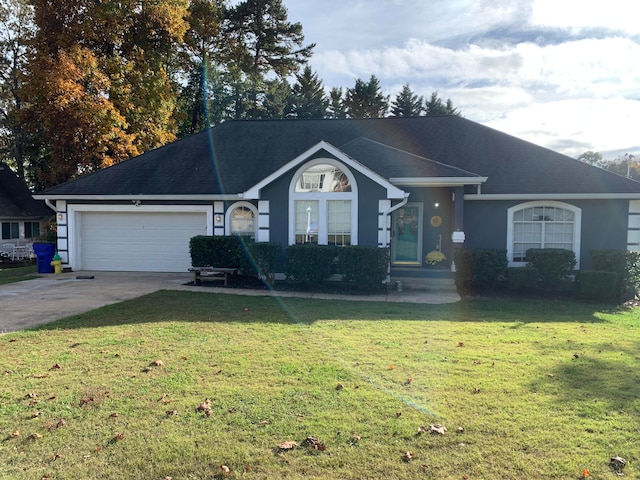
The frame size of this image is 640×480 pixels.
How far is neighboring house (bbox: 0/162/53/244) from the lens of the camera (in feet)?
76.9

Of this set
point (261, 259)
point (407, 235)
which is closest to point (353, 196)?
point (261, 259)

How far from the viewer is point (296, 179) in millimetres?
12281

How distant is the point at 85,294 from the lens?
10711 mm

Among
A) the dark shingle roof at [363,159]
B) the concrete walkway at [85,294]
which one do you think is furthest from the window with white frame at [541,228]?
the concrete walkway at [85,294]

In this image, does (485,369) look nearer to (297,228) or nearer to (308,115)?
(297,228)

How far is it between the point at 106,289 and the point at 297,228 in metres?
5.39

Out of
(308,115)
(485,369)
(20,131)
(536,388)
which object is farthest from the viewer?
(308,115)

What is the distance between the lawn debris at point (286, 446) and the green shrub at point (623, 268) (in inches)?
410

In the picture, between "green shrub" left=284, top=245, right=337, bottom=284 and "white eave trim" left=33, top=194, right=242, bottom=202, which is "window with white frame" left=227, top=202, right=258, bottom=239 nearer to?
"white eave trim" left=33, top=194, right=242, bottom=202

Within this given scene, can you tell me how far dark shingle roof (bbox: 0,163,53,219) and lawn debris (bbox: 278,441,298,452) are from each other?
83.6ft

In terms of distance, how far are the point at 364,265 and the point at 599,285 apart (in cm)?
578

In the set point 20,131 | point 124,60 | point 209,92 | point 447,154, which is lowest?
point 447,154

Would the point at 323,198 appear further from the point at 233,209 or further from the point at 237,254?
the point at 233,209

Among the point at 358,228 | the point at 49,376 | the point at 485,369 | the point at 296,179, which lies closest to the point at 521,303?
the point at 358,228
